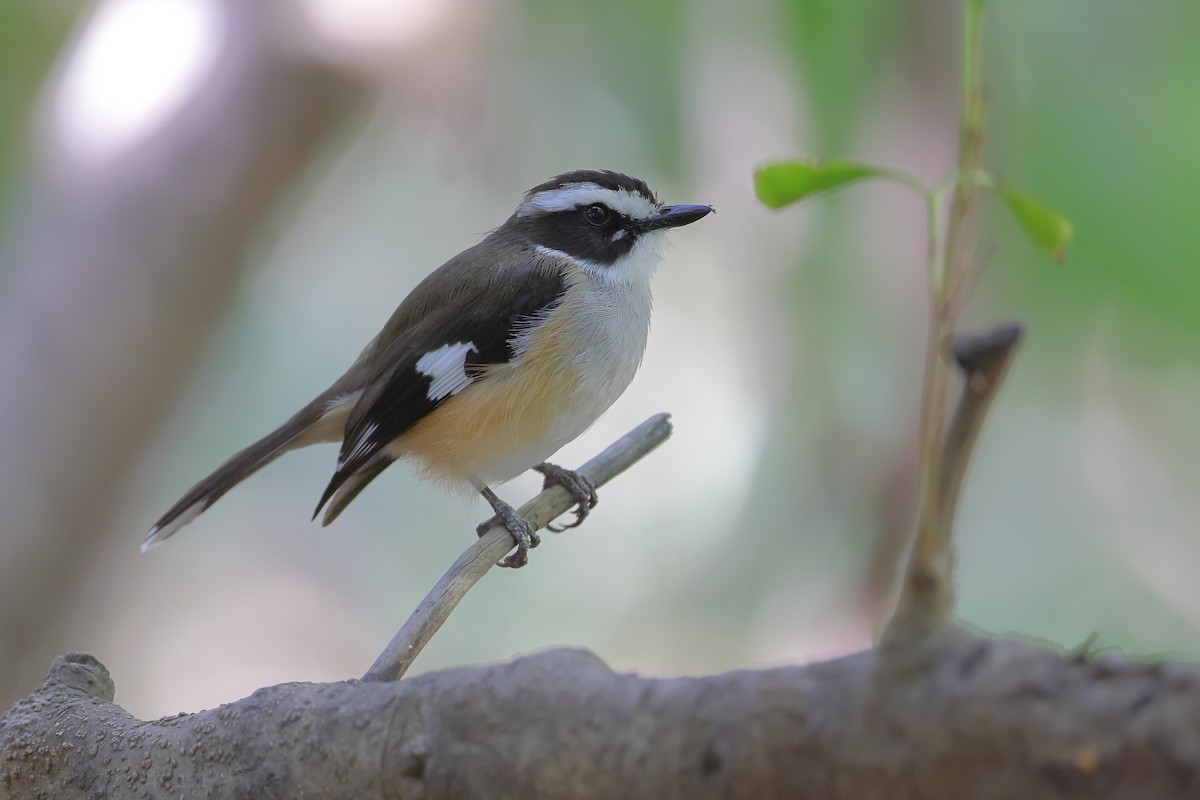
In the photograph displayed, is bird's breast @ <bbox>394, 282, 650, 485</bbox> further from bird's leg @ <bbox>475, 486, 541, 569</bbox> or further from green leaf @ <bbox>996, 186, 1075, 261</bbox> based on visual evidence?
green leaf @ <bbox>996, 186, 1075, 261</bbox>

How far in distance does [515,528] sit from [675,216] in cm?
112

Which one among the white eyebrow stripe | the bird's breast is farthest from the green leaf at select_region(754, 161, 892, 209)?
the white eyebrow stripe

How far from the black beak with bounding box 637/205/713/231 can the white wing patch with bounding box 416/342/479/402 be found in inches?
27.6

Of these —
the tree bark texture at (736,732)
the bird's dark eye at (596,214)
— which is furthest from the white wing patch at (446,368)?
the tree bark texture at (736,732)

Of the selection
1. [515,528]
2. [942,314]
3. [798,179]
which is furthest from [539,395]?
[942,314]

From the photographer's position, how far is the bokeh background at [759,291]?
4.86 metres

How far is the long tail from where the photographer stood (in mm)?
3367

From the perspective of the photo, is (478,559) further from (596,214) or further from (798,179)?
Result: (596,214)

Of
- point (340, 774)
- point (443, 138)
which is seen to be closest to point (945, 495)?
point (340, 774)

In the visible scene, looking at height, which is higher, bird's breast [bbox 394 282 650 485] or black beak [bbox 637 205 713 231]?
black beak [bbox 637 205 713 231]

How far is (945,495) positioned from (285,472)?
7582 millimetres

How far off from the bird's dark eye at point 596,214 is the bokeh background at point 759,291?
1530 mm

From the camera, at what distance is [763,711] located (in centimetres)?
107

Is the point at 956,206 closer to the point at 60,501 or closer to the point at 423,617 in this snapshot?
the point at 423,617
